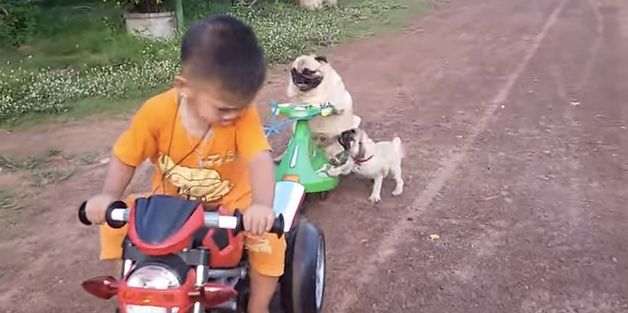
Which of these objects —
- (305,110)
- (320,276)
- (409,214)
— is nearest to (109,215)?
(320,276)

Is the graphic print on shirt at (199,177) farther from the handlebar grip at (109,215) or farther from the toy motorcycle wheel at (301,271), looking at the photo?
the toy motorcycle wheel at (301,271)

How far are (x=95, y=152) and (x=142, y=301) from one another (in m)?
3.79

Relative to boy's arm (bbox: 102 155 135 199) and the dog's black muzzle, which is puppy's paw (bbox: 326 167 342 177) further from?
boy's arm (bbox: 102 155 135 199)

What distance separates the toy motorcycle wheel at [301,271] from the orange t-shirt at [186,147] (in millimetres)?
542

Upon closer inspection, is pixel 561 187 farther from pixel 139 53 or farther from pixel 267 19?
pixel 267 19

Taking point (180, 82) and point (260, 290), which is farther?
point (260, 290)

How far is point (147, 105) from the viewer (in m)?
2.49

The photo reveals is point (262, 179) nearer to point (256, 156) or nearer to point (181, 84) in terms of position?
point (256, 156)

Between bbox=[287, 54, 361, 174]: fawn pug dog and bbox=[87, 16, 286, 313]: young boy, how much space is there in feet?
6.04

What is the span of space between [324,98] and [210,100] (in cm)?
233

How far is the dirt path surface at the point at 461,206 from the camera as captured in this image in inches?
142

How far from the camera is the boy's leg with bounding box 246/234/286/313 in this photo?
104 inches

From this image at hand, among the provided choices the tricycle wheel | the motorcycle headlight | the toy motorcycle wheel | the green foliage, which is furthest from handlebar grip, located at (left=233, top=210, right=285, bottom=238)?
the green foliage

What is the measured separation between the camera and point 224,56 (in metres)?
2.13
